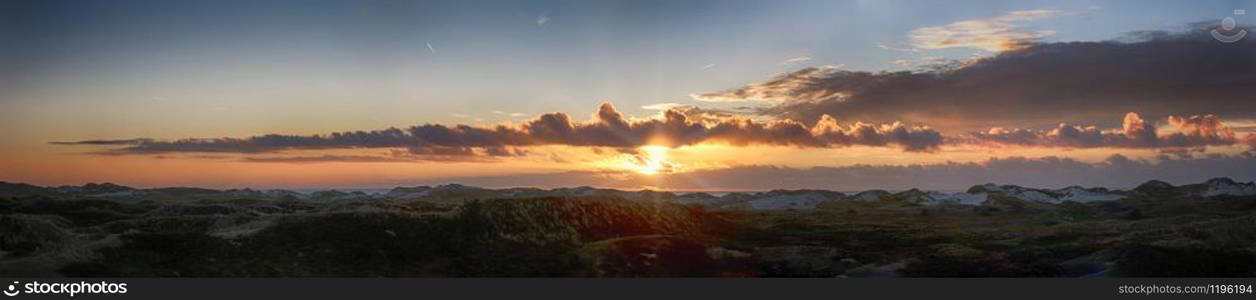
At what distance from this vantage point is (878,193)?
17300cm

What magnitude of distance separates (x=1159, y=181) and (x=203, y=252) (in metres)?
169

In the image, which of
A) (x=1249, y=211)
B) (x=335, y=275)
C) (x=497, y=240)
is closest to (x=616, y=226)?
(x=497, y=240)

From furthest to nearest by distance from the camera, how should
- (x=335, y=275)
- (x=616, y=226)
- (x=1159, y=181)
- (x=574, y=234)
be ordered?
(x=1159, y=181) → (x=616, y=226) → (x=574, y=234) → (x=335, y=275)

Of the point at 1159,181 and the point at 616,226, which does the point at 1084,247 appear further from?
the point at 1159,181

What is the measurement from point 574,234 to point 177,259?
22.6 meters

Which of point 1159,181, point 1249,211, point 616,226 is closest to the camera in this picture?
point 616,226

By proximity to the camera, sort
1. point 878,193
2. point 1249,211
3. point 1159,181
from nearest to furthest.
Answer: point 1249,211 < point 1159,181 < point 878,193

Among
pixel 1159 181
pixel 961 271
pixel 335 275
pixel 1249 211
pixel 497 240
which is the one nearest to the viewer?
pixel 335 275

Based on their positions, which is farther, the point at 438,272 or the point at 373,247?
the point at 373,247

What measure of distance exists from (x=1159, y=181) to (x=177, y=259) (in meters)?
170

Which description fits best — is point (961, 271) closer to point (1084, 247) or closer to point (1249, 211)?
point (1084, 247)

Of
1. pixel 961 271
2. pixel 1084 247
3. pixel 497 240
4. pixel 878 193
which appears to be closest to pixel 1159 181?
pixel 878 193

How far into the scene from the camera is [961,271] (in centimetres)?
4053

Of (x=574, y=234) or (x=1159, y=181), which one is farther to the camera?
(x=1159, y=181)
